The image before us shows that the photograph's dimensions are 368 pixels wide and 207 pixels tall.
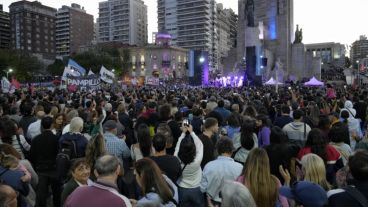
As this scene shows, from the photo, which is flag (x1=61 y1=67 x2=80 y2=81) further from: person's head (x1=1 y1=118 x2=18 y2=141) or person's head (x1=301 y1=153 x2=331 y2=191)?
person's head (x1=301 y1=153 x2=331 y2=191)

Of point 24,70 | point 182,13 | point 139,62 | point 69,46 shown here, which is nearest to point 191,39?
point 182,13

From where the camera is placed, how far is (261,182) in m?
3.96

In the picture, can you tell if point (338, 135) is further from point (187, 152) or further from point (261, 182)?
point (261, 182)

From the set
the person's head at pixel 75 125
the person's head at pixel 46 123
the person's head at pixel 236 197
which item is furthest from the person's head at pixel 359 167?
the person's head at pixel 46 123

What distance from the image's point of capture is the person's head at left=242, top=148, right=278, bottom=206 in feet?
12.9

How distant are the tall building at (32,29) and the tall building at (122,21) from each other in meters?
27.0

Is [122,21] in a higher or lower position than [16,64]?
higher

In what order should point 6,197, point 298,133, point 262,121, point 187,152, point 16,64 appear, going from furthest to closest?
point 16,64
point 262,121
point 298,133
point 187,152
point 6,197

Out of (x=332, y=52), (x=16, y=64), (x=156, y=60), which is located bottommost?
(x=16, y=64)

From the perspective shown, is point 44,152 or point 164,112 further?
point 164,112

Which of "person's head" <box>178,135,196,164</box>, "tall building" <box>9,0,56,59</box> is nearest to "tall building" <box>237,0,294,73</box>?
"person's head" <box>178,135,196,164</box>

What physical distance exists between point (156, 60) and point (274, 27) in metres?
56.5

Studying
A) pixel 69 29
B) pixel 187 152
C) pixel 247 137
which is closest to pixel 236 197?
pixel 187 152

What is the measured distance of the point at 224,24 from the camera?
177500mm
